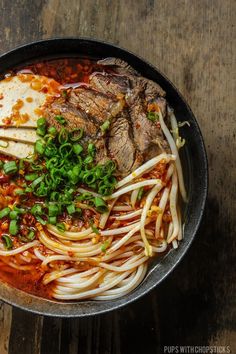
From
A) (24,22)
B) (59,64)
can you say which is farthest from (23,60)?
(24,22)

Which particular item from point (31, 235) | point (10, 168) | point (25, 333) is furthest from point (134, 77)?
point (25, 333)

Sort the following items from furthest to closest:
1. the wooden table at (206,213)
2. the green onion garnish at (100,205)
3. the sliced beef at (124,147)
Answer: the wooden table at (206,213) → the sliced beef at (124,147) → the green onion garnish at (100,205)

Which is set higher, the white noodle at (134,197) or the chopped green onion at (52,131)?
the chopped green onion at (52,131)

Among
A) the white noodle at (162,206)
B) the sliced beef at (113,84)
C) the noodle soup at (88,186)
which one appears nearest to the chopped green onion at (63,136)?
the noodle soup at (88,186)

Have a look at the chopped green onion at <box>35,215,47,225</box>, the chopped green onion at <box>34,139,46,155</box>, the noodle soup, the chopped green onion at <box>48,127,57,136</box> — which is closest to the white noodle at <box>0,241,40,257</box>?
the noodle soup

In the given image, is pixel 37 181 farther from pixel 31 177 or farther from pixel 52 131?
pixel 52 131

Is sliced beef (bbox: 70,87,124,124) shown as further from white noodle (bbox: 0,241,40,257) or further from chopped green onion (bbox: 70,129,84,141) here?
white noodle (bbox: 0,241,40,257)

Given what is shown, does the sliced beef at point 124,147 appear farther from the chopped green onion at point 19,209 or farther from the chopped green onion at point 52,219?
the chopped green onion at point 19,209

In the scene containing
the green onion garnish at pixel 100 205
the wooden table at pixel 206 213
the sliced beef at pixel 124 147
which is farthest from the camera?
the wooden table at pixel 206 213
